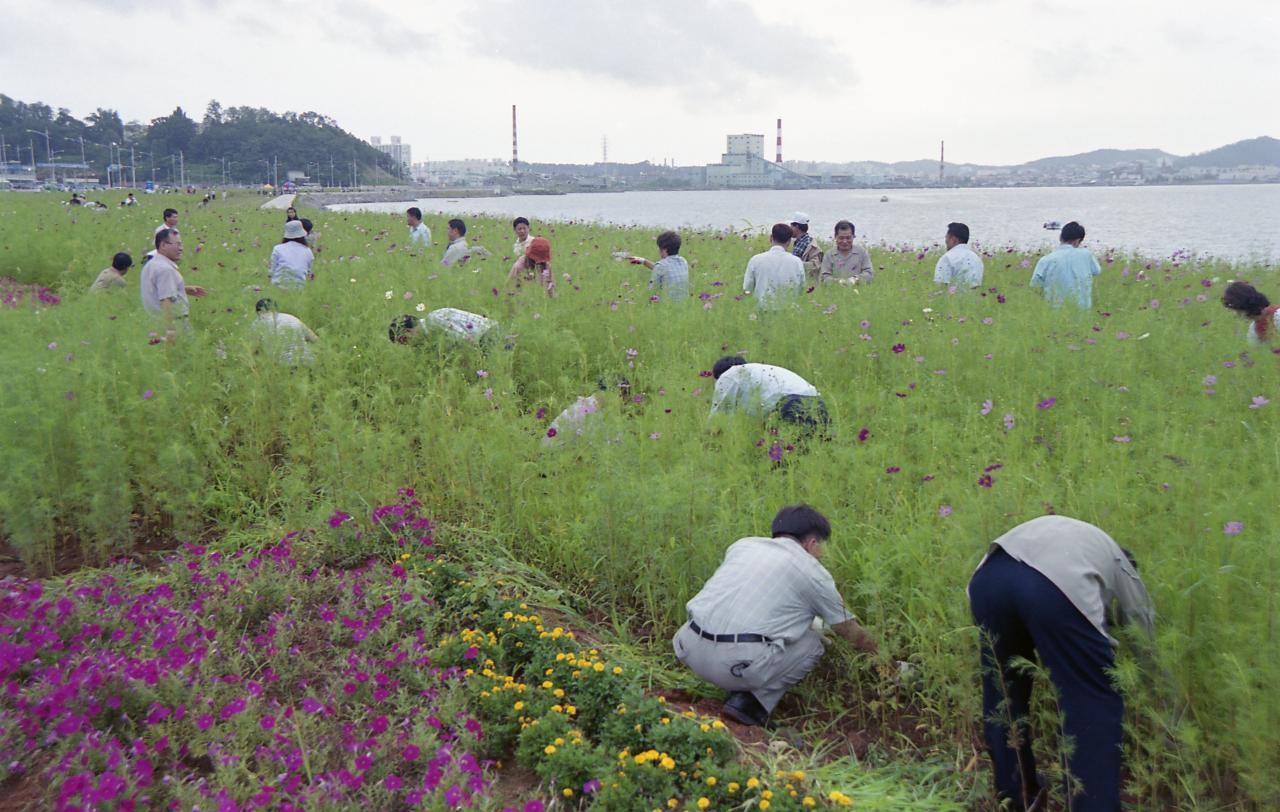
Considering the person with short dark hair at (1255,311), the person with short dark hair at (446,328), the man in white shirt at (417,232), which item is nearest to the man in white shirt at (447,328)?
the person with short dark hair at (446,328)

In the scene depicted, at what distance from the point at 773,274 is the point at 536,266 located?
230 cm

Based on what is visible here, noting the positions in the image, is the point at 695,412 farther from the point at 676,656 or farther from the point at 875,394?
the point at 676,656

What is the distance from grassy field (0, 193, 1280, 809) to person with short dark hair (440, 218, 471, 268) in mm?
1880

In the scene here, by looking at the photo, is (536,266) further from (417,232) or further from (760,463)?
(760,463)

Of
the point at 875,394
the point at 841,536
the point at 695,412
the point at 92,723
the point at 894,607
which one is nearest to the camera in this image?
the point at 92,723

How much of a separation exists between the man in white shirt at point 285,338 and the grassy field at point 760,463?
0.11m

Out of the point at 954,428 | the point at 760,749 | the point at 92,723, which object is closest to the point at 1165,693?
the point at 760,749

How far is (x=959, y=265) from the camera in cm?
827

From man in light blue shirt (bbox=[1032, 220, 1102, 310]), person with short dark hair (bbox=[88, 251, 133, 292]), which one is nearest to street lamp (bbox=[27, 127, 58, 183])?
person with short dark hair (bbox=[88, 251, 133, 292])

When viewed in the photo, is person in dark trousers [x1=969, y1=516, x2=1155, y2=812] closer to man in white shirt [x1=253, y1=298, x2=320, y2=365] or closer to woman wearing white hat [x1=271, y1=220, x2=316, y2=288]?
man in white shirt [x1=253, y1=298, x2=320, y2=365]

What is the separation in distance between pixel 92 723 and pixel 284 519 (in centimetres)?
191

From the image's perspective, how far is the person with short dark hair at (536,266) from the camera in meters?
8.29

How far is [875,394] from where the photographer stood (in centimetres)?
539

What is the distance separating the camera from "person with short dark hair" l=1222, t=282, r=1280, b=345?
18.2ft
